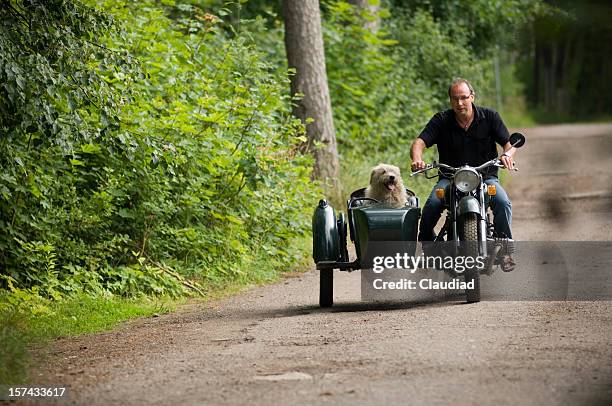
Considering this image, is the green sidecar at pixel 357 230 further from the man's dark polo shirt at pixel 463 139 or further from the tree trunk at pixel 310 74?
the tree trunk at pixel 310 74

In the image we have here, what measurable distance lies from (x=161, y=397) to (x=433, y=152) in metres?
18.0

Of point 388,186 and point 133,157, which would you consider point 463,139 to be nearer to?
point 388,186

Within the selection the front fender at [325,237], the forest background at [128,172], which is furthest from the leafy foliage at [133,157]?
the front fender at [325,237]

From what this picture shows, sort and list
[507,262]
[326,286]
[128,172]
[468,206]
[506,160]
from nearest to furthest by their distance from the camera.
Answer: [506,160]
[468,206]
[507,262]
[326,286]
[128,172]

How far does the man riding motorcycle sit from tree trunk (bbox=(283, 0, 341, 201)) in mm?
7179

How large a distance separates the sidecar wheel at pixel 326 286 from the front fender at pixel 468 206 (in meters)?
1.43

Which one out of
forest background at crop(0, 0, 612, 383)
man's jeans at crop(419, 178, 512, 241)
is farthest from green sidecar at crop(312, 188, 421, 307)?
forest background at crop(0, 0, 612, 383)

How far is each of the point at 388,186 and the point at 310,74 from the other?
7.75 metres

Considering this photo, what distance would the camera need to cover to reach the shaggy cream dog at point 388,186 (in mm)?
8672

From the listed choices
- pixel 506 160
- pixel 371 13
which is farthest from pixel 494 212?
pixel 371 13

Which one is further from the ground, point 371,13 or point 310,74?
point 371,13

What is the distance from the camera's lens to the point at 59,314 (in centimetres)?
888

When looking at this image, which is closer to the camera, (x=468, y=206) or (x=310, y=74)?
(x=468, y=206)

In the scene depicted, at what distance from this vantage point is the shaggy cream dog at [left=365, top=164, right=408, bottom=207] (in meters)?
8.67
